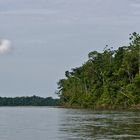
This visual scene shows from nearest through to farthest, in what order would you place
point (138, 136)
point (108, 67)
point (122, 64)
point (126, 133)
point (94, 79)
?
point (138, 136), point (126, 133), point (122, 64), point (108, 67), point (94, 79)

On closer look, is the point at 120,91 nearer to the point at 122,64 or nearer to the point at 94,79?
the point at 122,64

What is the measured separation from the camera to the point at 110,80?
120 metres

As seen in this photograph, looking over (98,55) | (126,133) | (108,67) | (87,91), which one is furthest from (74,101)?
(126,133)

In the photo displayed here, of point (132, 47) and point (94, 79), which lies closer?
point (132, 47)

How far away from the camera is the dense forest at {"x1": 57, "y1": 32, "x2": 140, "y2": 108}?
111m

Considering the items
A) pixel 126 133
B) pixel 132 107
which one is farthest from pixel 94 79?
pixel 126 133

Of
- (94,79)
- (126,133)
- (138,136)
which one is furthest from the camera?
(94,79)

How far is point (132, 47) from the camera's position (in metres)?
114

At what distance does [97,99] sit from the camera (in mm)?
129500

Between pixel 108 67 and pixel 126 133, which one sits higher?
pixel 108 67

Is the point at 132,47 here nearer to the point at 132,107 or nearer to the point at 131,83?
the point at 131,83

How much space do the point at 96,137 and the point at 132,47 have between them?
272 ft

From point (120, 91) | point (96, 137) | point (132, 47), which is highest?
point (132, 47)

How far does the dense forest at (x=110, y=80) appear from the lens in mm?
110938
